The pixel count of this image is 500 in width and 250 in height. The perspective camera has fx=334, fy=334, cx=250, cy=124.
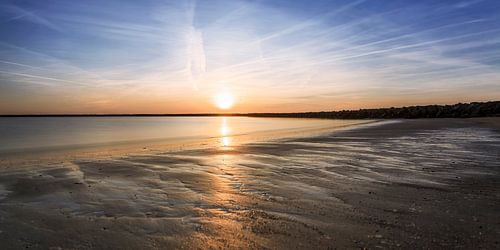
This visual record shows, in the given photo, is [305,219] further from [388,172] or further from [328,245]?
[388,172]

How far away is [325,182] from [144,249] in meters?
4.35

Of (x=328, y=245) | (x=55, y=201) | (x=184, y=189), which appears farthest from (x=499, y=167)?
(x=55, y=201)

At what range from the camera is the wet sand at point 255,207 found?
153 inches

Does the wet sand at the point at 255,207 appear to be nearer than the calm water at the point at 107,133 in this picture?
Yes

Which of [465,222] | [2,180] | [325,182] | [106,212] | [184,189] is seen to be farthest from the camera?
[2,180]

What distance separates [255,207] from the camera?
17.0 ft

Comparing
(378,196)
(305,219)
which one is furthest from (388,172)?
(305,219)

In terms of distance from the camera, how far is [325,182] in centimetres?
704

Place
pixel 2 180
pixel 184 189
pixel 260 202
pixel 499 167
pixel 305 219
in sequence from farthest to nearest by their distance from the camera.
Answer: pixel 499 167, pixel 2 180, pixel 184 189, pixel 260 202, pixel 305 219

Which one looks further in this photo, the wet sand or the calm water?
the calm water

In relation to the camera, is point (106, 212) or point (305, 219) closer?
point (305, 219)

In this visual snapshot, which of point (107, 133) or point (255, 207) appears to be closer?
point (255, 207)

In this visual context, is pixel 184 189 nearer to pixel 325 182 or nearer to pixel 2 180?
pixel 325 182

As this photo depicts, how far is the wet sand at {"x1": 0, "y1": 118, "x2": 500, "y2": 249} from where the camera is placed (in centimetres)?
388
